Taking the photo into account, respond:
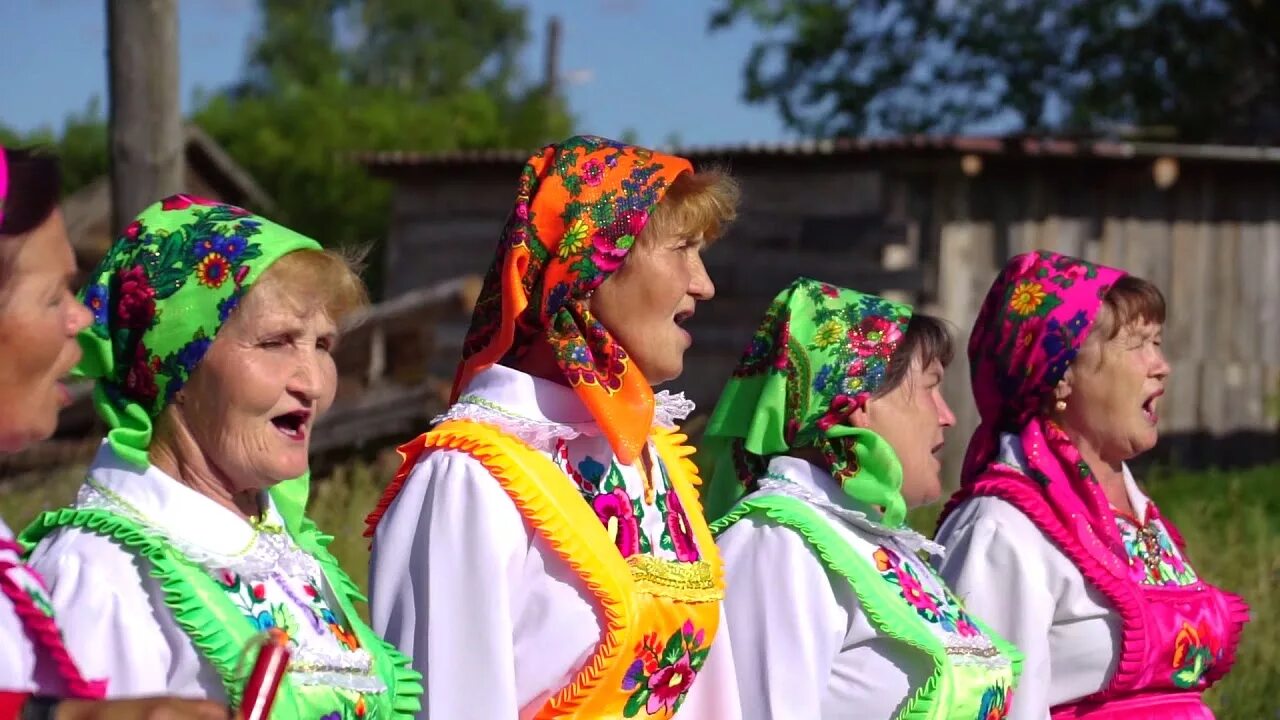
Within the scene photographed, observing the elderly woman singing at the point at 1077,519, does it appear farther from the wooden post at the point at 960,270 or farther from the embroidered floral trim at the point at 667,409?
the wooden post at the point at 960,270

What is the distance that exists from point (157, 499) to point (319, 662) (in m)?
0.37

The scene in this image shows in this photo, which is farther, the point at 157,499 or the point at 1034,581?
the point at 1034,581

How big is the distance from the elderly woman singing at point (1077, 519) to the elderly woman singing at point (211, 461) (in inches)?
71.0

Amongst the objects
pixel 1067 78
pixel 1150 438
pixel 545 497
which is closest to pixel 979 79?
pixel 1067 78

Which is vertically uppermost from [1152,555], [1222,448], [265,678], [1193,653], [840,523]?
[265,678]

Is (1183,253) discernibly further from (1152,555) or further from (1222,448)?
(1152,555)

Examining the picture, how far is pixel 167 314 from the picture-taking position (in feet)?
9.26

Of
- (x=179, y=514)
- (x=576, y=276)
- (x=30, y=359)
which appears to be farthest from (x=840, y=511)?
(x=30, y=359)

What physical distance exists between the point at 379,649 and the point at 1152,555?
2.36 meters

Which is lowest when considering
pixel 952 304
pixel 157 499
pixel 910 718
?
pixel 952 304

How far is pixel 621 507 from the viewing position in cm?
337

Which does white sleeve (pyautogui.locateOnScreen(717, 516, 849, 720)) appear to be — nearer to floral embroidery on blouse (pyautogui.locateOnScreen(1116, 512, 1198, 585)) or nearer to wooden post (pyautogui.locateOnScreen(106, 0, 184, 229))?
floral embroidery on blouse (pyautogui.locateOnScreen(1116, 512, 1198, 585))

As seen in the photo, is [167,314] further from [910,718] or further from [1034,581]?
[1034,581]

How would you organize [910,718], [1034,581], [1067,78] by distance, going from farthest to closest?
[1067,78] → [1034,581] → [910,718]
